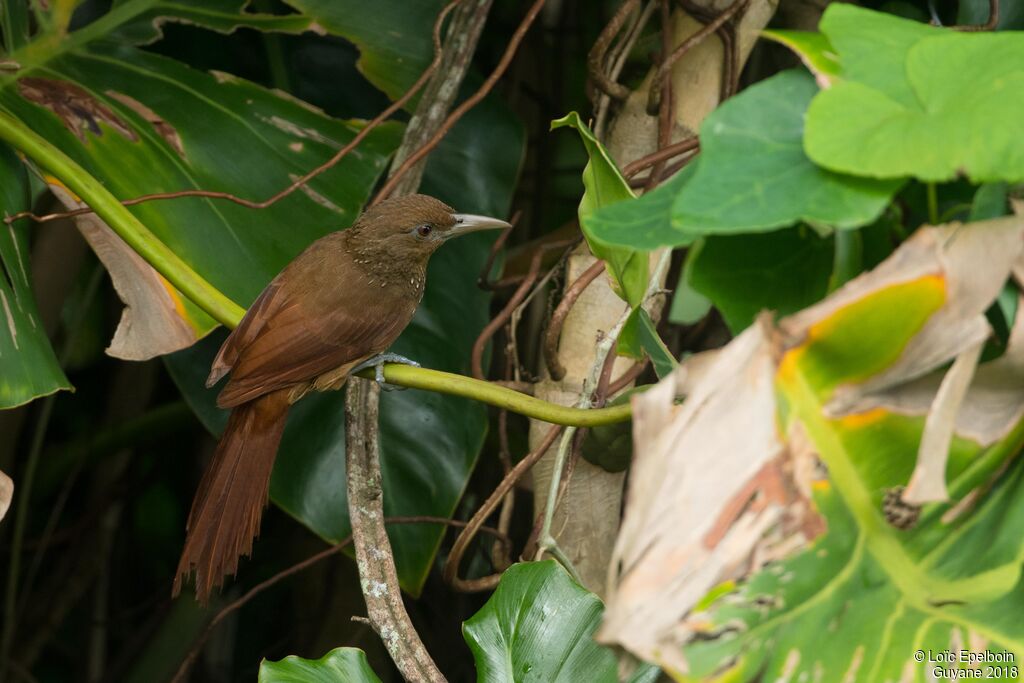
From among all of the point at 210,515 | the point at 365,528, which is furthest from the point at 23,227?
the point at 365,528

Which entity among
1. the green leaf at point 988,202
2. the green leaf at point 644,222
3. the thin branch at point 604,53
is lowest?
the thin branch at point 604,53

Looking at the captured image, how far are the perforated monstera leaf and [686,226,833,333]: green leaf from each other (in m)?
0.15

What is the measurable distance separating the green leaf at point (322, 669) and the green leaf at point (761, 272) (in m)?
0.67

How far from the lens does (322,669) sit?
52.4 inches

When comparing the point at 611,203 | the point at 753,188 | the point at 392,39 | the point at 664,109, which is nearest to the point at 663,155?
the point at 664,109

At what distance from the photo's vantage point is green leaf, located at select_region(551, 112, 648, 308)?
3.93ft

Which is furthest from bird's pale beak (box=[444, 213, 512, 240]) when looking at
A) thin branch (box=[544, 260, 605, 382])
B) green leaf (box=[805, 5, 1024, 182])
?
green leaf (box=[805, 5, 1024, 182])

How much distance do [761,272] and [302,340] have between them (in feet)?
3.59

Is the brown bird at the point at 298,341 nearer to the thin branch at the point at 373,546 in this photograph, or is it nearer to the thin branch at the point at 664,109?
the thin branch at the point at 373,546

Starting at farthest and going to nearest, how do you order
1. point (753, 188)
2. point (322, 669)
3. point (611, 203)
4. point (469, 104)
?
point (469, 104) < point (322, 669) < point (611, 203) < point (753, 188)

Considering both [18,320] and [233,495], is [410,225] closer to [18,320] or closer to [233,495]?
[233,495]

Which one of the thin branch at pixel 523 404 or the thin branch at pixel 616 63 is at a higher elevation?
the thin branch at pixel 616 63

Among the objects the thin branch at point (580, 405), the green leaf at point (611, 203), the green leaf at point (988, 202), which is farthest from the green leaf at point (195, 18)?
the green leaf at point (988, 202)

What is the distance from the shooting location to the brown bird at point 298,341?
5.96 feet
